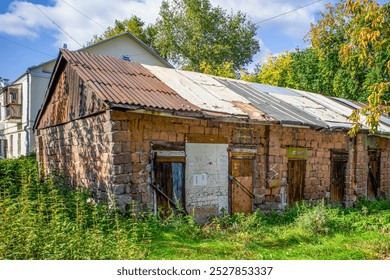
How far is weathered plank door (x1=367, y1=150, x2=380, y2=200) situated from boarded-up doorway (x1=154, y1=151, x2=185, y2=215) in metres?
7.79

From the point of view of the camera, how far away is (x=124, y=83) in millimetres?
7969


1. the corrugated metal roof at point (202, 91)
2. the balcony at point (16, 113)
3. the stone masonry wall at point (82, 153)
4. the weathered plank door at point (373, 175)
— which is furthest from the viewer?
the balcony at point (16, 113)

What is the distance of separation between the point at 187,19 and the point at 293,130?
60.4 ft

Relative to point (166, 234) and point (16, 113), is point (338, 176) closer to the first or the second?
point (166, 234)

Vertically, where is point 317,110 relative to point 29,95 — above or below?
below

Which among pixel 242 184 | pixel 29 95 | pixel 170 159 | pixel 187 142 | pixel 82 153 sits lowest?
pixel 242 184

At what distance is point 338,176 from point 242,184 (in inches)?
166

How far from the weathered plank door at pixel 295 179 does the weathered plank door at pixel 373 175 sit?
3.64 metres

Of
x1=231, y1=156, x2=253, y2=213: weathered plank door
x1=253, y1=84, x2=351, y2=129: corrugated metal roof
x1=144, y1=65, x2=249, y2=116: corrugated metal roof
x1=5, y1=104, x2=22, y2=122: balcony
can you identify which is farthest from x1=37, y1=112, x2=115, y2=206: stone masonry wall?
x1=5, y1=104, x2=22, y2=122: balcony

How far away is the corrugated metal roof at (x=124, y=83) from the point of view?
23.4ft

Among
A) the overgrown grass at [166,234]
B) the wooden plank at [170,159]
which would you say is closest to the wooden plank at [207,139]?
the wooden plank at [170,159]

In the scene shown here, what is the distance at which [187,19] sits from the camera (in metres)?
25.8

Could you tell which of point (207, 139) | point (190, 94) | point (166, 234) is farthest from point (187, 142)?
point (166, 234)

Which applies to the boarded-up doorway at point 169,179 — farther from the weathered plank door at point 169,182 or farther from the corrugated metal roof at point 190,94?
the corrugated metal roof at point 190,94
